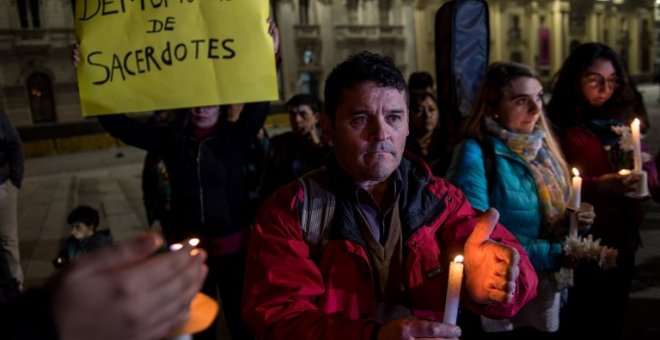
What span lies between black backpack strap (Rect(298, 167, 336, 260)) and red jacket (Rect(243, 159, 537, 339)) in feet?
0.07

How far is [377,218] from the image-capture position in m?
1.71

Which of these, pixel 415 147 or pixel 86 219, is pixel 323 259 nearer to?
pixel 415 147

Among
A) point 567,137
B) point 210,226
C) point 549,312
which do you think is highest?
point 567,137

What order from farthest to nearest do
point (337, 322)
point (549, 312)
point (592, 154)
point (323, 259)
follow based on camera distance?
point (592, 154) < point (549, 312) < point (323, 259) < point (337, 322)

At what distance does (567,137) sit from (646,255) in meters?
2.78

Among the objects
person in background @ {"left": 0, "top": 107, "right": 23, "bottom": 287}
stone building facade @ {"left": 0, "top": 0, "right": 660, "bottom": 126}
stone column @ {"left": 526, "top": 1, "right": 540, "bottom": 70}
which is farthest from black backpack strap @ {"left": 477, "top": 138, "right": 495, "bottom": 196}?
stone column @ {"left": 526, "top": 1, "right": 540, "bottom": 70}

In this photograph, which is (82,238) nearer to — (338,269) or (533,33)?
(338,269)

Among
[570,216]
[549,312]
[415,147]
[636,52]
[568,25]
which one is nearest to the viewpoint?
[570,216]

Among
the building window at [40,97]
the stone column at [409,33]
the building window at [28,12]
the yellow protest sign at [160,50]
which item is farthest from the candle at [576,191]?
the stone column at [409,33]

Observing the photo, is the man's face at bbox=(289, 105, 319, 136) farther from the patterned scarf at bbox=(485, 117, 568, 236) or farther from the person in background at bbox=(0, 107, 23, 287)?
the person in background at bbox=(0, 107, 23, 287)

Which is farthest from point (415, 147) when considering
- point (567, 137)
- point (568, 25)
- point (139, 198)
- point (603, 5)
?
point (603, 5)

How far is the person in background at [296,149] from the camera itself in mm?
3736

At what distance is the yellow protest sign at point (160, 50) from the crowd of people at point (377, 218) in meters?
0.44

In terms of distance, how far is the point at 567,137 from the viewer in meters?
2.93
